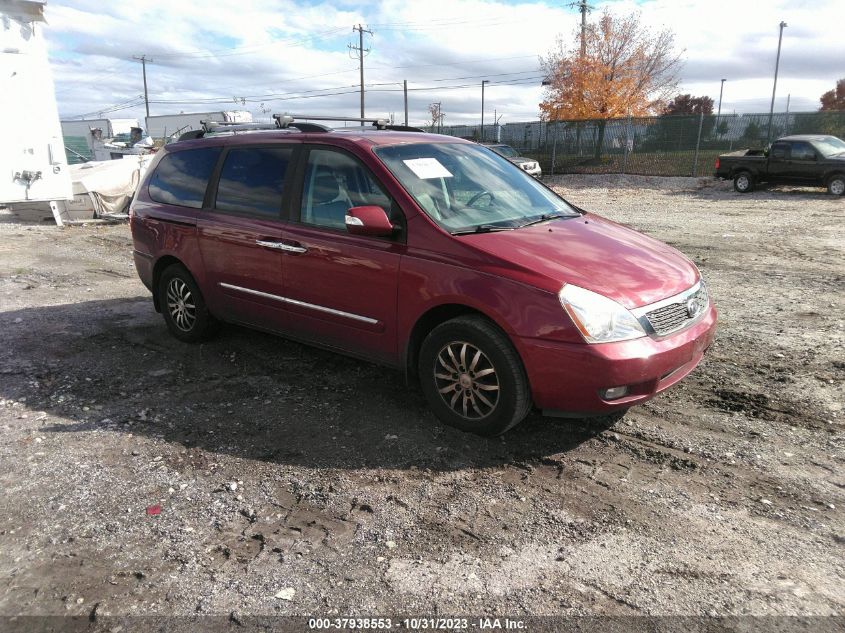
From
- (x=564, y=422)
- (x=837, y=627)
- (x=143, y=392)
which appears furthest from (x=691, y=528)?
(x=143, y=392)

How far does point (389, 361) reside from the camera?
4.14 meters

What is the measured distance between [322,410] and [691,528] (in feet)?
7.91

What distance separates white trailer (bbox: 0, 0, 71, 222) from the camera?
40.3 ft

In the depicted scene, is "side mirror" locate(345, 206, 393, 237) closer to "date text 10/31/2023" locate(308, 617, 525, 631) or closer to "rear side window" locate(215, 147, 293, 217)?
"rear side window" locate(215, 147, 293, 217)

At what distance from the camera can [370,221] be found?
12.5 feet

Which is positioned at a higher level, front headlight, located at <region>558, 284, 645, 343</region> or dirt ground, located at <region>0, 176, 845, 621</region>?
front headlight, located at <region>558, 284, 645, 343</region>

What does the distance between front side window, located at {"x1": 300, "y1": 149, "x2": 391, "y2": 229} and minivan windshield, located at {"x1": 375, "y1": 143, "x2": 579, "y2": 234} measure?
0.19 meters

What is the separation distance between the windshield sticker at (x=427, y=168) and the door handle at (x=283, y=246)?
3.10ft

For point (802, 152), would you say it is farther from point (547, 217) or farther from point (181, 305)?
point (181, 305)

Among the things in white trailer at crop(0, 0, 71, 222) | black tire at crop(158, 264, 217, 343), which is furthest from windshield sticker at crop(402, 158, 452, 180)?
white trailer at crop(0, 0, 71, 222)

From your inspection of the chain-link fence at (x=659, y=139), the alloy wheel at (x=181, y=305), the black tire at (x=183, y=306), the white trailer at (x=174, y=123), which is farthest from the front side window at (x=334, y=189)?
the white trailer at (x=174, y=123)

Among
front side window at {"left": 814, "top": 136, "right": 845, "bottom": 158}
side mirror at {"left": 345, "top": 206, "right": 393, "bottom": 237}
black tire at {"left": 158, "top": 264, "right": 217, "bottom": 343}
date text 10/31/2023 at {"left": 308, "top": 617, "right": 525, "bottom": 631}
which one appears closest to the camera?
date text 10/31/2023 at {"left": 308, "top": 617, "right": 525, "bottom": 631}

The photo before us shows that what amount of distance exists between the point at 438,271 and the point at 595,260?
938 mm

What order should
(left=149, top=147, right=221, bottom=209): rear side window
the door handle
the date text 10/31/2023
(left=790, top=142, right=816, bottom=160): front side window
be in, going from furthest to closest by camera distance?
(left=790, top=142, right=816, bottom=160): front side window → (left=149, top=147, right=221, bottom=209): rear side window → the door handle → the date text 10/31/2023
